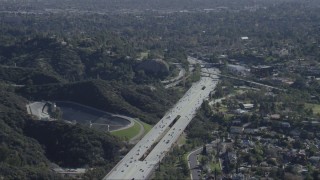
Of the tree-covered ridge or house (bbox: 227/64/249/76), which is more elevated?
the tree-covered ridge

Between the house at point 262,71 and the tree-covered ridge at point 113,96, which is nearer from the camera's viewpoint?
the tree-covered ridge at point 113,96

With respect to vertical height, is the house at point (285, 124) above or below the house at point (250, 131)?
above

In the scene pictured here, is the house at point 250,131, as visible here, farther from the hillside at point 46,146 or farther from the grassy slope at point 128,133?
the hillside at point 46,146

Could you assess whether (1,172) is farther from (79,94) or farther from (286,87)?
(286,87)

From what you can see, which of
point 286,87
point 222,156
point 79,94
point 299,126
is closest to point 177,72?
point 286,87

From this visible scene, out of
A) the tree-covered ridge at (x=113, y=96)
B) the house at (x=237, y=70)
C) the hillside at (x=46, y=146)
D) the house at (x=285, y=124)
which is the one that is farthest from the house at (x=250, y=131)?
the house at (x=237, y=70)

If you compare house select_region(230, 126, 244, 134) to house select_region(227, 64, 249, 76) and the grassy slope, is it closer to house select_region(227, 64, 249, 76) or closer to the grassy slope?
the grassy slope

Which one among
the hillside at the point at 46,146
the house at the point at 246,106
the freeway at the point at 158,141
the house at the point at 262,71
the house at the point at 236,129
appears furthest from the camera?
the house at the point at 262,71

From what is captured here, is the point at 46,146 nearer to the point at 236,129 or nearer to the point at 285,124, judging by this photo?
the point at 236,129

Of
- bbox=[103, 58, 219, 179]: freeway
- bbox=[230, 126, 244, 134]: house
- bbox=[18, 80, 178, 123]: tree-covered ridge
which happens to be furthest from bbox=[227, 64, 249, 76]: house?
bbox=[230, 126, 244, 134]: house
